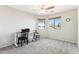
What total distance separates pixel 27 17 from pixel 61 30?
2.92m

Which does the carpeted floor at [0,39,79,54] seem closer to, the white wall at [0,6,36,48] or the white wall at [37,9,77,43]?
the white wall at [0,6,36,48]

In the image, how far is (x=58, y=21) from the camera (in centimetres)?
633

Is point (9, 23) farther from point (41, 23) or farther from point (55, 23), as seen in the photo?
point (55, 23)

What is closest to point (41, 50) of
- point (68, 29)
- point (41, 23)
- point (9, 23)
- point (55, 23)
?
point (9, 23)

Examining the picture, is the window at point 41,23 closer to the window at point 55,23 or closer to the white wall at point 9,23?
the window at point 55,23

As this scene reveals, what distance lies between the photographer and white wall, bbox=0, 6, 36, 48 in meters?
4.00

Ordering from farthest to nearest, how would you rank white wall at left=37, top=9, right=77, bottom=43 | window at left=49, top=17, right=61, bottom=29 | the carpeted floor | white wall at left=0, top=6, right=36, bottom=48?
1. window at left=49, top=17, right=61, bottom=29
2. white wall at left=37, top=9, right=77, bottom=43
3. white wall at left=0, top=6, right=36, bottom=48
4. the carpeted floor

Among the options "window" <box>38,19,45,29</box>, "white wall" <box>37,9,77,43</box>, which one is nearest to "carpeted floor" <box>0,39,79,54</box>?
"white wall" <box>37,9,77,43</box>

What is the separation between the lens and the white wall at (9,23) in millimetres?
4004

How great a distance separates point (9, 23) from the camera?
4.40 meters

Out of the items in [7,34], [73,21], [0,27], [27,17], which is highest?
[27,17]
